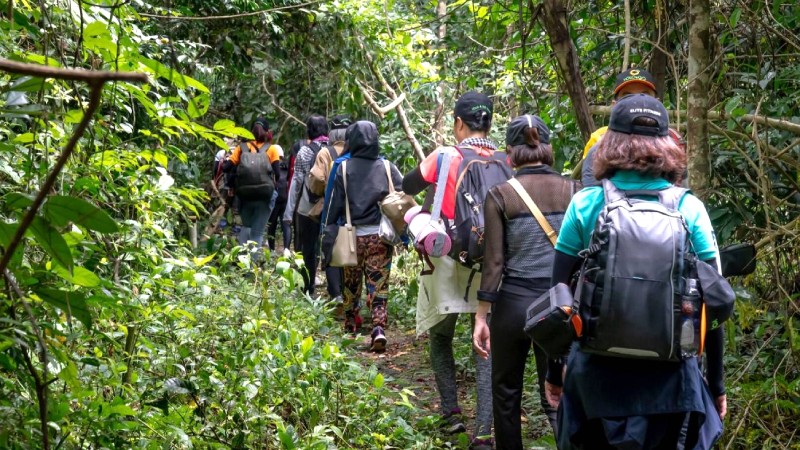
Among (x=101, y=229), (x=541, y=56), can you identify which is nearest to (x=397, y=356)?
(x=541, y=56)

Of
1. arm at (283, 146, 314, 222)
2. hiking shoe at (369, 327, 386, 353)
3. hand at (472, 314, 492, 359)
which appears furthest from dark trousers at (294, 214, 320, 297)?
hand at (472, 314, 492, 359)

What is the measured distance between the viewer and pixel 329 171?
9547 millimetres

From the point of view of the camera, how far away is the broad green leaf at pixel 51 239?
176 cm

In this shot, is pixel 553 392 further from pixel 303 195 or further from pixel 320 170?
pixel 303 195

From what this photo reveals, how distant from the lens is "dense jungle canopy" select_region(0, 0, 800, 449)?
2.81 metres

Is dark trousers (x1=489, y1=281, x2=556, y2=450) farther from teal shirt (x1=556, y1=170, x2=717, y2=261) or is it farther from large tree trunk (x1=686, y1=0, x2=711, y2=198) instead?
teal shirt (x1=556, y1=170, x2=717, y2=261)

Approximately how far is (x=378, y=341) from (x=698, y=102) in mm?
4329

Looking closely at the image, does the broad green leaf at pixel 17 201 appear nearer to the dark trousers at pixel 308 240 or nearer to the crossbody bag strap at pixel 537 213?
the crossbody bag strap at pixel 537 213

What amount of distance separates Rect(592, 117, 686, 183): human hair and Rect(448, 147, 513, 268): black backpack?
197 cm

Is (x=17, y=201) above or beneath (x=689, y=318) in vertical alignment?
above

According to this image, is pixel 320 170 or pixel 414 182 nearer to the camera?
pixel 414 182

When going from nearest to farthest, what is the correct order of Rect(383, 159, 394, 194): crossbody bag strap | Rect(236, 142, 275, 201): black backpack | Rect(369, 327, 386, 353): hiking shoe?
Rect(369, 327, 386, 353): hiking shoe → Rect(383, 159, 394, 194): crossbody bag strap → Rect(236, 142, 275, 201): black backpack

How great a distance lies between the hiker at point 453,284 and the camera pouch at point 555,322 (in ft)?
7.19

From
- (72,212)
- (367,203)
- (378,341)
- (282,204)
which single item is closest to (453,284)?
(378,341)
